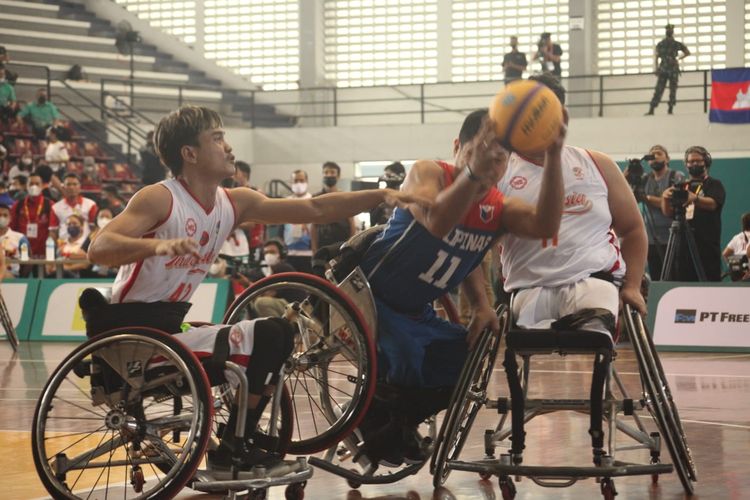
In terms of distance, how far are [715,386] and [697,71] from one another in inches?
487

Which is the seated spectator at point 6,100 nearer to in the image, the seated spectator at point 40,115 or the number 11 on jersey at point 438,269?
the seated spectator at point 40,115

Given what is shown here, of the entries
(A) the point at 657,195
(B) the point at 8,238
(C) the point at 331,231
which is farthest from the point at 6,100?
(A) the point at 657,195

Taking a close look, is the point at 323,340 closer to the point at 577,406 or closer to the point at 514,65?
the point at 577,406

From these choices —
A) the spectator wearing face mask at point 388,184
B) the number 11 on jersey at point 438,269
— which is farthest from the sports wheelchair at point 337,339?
the spectator wearing face mask at point 388,184

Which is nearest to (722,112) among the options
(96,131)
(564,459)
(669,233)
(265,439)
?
(669,233)

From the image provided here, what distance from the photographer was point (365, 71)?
78.9ft

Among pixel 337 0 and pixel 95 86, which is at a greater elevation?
pixel 337 0

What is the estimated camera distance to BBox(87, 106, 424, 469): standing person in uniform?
422cm

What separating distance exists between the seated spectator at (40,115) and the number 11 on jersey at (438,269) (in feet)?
51.2

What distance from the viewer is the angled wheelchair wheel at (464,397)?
448 cm

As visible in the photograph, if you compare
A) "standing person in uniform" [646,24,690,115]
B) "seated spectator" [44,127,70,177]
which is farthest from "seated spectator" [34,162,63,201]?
"standing person in uniform" [646,24,690,115]

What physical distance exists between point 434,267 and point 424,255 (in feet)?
0.19

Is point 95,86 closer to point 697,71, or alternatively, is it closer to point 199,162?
point 697,71

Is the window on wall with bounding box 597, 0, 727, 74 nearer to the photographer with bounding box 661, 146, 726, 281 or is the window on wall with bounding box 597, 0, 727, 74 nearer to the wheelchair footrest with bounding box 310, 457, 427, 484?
the photographer with bounding box 661, 146, 726, 281
